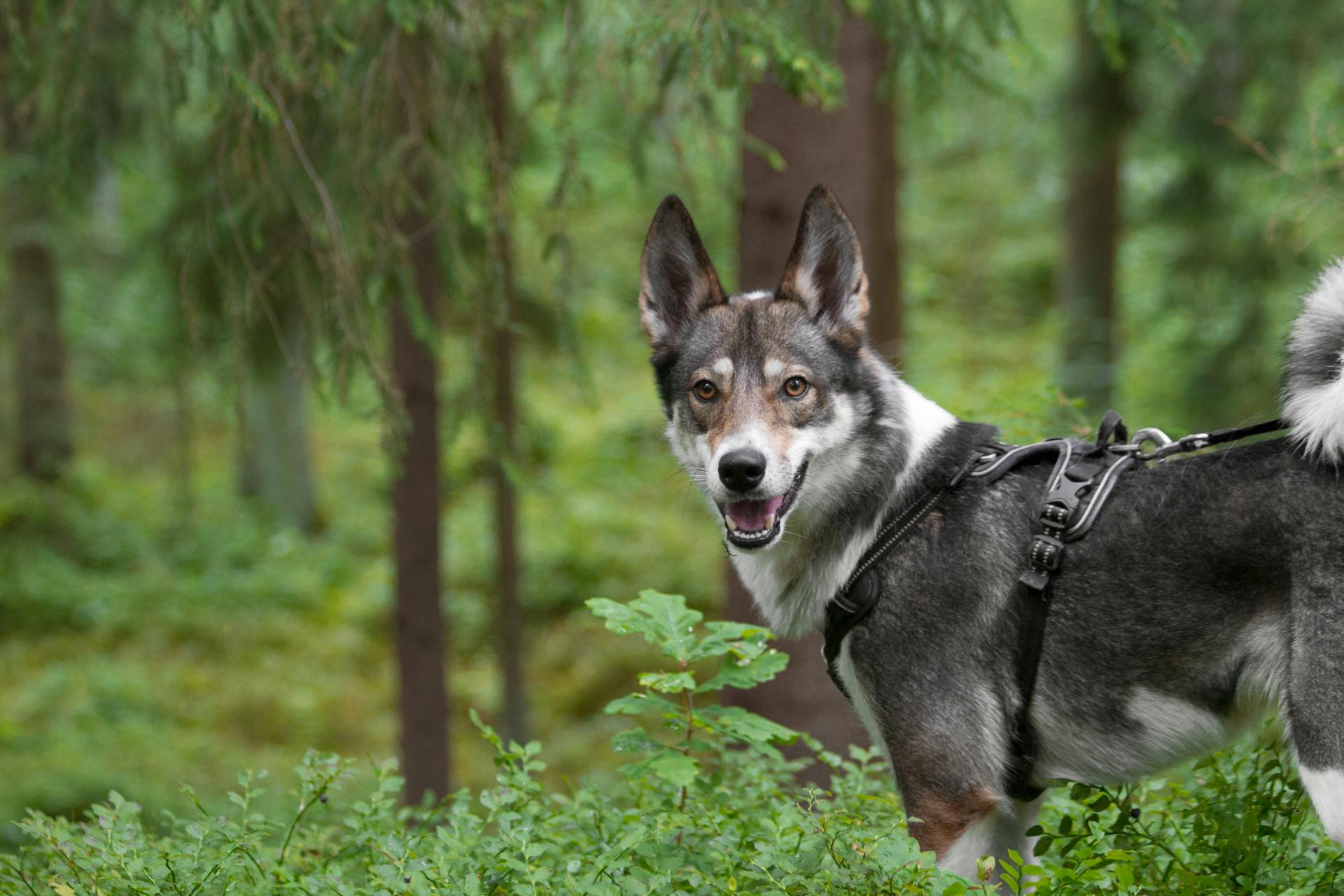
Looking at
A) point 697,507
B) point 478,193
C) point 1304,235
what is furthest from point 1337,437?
point 697,507

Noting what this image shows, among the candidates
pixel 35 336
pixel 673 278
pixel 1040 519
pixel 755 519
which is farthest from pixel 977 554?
pixel 35 336

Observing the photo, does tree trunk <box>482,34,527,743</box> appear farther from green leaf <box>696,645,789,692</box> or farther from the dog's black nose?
green leaf <box>696,645,789,692</box>

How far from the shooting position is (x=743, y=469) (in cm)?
349

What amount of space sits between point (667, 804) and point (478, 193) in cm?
307

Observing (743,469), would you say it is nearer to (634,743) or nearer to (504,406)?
(634,743)

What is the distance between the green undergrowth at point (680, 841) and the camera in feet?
10.3

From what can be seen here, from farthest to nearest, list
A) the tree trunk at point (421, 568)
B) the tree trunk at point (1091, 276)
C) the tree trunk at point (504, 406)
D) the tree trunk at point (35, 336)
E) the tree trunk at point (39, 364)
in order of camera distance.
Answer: the tree trunk at point (39, 364) → the tree trunk at point (1091, 276) → the tree trunk at point (35, 336) → the tree trunk at point (421, 568) → the tree trunk at point (504, 406)

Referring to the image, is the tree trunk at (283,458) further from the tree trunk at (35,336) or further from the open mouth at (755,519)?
the open mouth at (755,519)

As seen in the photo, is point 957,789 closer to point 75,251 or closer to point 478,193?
point 478,193

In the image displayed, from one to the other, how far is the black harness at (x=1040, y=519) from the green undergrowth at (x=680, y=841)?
0.26m

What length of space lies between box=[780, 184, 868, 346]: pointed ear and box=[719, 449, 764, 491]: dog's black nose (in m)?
0.68

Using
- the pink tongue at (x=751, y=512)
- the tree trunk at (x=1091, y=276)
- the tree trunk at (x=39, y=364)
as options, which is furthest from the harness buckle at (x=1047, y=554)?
the tree trunk at (x=39, y=364)

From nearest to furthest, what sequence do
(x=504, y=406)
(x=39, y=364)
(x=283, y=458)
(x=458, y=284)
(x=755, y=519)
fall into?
(x=755, y=519) < (x=458, y=284) < (x=504, y=406) < (x=39, y=364) < (x=283, y=458)

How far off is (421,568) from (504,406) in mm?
1349
